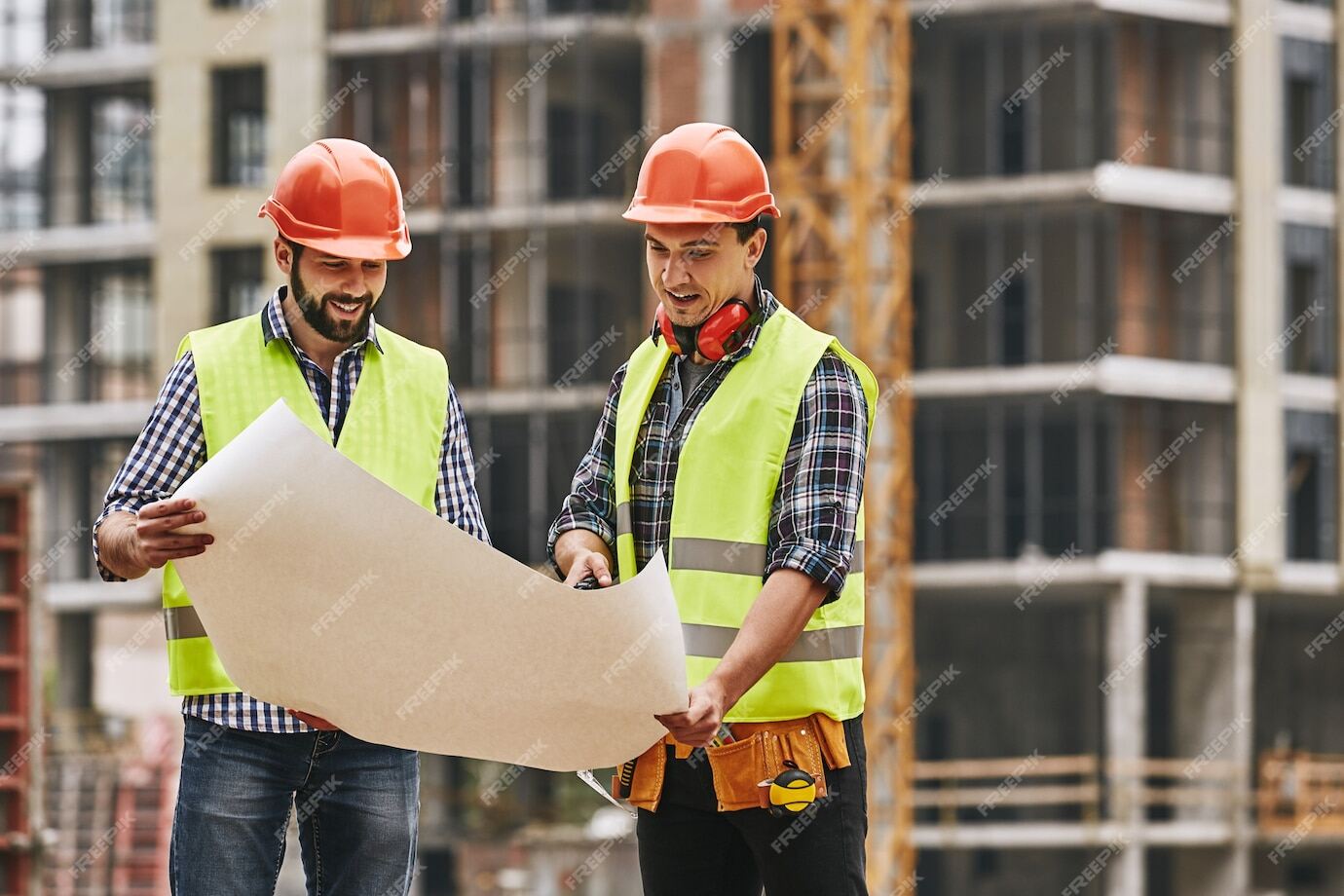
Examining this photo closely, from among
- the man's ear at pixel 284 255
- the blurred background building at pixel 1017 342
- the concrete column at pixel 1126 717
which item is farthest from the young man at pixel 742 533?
the concrete column at pixel 1126 717

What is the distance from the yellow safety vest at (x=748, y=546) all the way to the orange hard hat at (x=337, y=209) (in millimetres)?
649

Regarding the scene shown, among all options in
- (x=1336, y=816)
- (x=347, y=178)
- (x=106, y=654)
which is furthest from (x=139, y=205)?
(x=347, y=178)

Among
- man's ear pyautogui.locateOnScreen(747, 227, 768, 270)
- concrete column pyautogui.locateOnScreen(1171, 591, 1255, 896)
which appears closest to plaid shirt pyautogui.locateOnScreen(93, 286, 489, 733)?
man's ear pyautogui.locateOnScreen(747, 227, 768, 270)

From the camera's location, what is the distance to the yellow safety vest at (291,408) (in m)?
5.13

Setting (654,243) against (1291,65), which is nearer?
(654,243)

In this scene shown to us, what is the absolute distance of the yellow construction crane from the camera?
36125 mm

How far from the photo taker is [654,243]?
5.09 metres

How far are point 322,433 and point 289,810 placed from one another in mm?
806

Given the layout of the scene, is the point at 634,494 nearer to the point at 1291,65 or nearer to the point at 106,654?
the point at 1291,65

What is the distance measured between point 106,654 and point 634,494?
4336 centimetres

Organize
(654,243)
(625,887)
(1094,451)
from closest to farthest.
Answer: (654,243) < (625,887) < (1094,451)

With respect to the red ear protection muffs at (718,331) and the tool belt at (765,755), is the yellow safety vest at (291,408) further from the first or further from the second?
the tool belt at (765,755)

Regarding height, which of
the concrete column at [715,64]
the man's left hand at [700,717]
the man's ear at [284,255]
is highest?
the concrete column at [715,64]

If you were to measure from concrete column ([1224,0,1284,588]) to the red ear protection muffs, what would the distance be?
34.5 m
